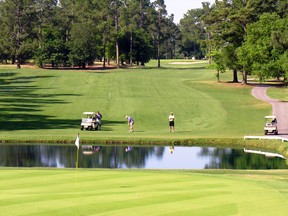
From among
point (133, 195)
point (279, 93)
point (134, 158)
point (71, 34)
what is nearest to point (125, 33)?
point (71, 34)

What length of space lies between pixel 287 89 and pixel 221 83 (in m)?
12.6

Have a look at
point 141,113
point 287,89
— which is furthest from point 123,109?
point 287,89

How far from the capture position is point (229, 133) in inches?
2076

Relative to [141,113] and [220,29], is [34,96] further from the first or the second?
[220,29]

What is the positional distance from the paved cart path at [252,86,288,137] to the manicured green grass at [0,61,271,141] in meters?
1.31

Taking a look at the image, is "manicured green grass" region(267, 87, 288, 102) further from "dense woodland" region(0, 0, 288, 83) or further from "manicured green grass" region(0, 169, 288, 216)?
"manicured green grass" region(0, 169, 288, 216)

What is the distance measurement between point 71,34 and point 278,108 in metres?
77.2

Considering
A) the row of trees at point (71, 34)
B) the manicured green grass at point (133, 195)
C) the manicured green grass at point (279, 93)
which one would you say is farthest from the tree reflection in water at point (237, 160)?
the row of trees at point (71, 34)

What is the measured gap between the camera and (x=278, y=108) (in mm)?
70688

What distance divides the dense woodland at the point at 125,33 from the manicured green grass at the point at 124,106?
5.34 m

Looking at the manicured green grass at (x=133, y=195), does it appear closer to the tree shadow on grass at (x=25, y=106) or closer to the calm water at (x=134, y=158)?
the calm water at (x=134, y=158)

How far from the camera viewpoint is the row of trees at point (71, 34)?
452ft

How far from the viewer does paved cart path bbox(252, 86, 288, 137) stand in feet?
182

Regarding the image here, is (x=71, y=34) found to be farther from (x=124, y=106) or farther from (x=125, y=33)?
(x=124, y=106)
